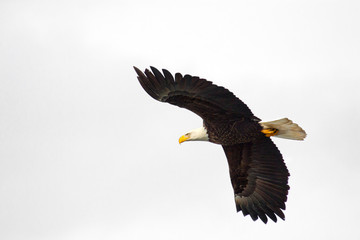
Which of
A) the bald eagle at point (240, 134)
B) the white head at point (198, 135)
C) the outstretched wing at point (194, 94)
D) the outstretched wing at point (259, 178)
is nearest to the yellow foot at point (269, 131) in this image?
the bald eagle at point (240, 134)

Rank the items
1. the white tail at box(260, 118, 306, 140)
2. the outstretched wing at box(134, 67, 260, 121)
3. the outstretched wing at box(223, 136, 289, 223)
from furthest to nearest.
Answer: the outstretched wing at box(223, 136, 289, 223), the white tail at box(260, 118, 306, 140), the outstretched wing at box(134, 67, 260, 121)

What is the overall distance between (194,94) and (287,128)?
2160 millimetres

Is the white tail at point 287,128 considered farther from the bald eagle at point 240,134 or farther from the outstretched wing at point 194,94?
the outstretched wing at point 194,94

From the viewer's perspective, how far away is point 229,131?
707 inches

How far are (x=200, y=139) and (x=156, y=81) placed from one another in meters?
1.82

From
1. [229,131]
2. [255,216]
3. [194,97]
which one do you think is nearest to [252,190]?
[255,216]

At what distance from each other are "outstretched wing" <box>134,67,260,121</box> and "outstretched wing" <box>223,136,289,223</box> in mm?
1258

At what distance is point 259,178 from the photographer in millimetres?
18875

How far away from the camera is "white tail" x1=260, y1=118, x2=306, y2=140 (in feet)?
58.6

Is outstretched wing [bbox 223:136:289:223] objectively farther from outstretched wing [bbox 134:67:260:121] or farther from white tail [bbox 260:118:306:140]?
outstretched wing [bbox 134:67:260:121]

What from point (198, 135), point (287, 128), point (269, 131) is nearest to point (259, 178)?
point (269, 131)

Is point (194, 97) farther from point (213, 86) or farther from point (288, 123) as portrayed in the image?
point (288, 123)

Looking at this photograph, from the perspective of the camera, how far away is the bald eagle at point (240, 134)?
56.5ft

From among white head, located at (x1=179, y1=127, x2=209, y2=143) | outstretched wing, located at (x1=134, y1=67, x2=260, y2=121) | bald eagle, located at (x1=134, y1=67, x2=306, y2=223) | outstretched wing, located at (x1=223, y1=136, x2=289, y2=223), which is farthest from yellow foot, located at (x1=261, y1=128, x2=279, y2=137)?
white head, located at (x1=179, y1=127, x2=209, y2=143)
